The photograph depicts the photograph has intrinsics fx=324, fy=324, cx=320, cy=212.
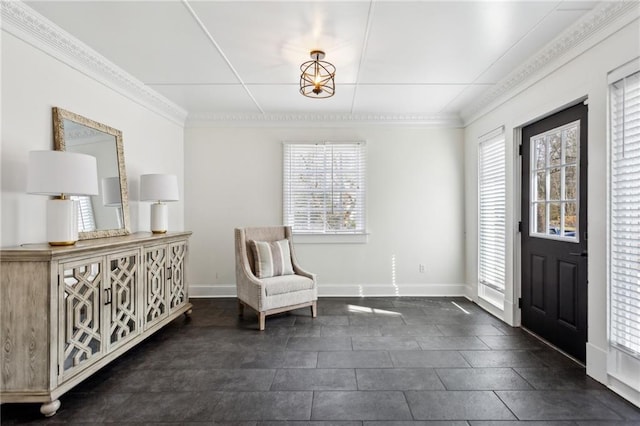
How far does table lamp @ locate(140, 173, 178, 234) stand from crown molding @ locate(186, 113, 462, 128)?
1.45 metres

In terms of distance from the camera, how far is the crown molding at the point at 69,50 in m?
2.19

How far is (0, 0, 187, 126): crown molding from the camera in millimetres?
2186

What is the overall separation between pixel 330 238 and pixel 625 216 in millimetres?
3174

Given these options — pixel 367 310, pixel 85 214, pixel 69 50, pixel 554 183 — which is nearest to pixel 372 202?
pixel 367 310

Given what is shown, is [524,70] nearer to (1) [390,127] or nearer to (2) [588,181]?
(2) [588,181]

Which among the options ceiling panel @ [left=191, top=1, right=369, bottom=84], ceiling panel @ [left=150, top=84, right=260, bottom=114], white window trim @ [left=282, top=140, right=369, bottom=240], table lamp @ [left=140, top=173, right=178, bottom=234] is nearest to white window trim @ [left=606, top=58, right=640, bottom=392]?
ceiling panel @ [left=191, top=1, right=369, bottom=84]

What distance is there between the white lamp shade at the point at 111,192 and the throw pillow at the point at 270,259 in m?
1.46

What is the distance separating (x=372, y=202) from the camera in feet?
15.5

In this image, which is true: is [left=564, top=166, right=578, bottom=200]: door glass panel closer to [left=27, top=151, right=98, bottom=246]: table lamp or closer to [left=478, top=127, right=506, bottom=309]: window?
[left=478, top=127, right=506, bottom=309]: window

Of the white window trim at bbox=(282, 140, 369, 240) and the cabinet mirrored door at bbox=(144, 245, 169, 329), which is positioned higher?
the white window trim at bbox=(282, 140, 369, 240)

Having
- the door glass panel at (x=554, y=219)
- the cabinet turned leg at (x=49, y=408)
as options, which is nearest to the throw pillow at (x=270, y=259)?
the cabinet turned leg at (x=49, y=408)

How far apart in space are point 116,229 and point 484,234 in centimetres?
421

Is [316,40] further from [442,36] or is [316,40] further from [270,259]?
[270,259]

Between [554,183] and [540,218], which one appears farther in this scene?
[540,218]
